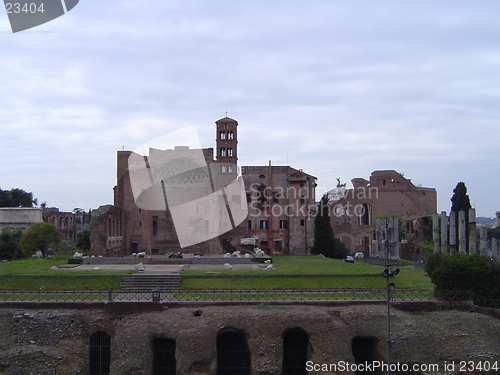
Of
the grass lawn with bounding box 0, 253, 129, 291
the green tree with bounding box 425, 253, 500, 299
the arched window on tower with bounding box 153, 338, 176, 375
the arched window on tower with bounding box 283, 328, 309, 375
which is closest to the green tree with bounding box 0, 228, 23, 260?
the grass lawn with bounding box 0, 253, 129, 291

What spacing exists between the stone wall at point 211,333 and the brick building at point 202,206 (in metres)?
17.8

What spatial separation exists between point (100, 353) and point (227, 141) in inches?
1521

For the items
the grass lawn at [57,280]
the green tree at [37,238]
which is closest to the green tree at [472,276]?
the grass lawn at [57,280]

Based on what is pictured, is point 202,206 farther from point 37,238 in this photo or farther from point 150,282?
point 150,282

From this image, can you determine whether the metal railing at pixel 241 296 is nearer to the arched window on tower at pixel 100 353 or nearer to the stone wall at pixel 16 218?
the arched window on tower at pixel 100 353

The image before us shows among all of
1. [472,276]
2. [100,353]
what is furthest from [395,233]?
[100,353]

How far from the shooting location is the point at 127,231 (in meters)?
46.4

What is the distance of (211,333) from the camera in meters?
21.9

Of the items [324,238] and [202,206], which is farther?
[324,238]

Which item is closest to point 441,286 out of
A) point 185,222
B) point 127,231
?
point 185,222

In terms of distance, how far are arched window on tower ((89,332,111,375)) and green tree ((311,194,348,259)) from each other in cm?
3270

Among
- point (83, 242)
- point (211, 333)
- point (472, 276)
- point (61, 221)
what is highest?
point (61, 221)

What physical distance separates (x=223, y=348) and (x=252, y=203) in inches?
1310

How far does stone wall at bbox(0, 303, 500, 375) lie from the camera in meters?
21.5
